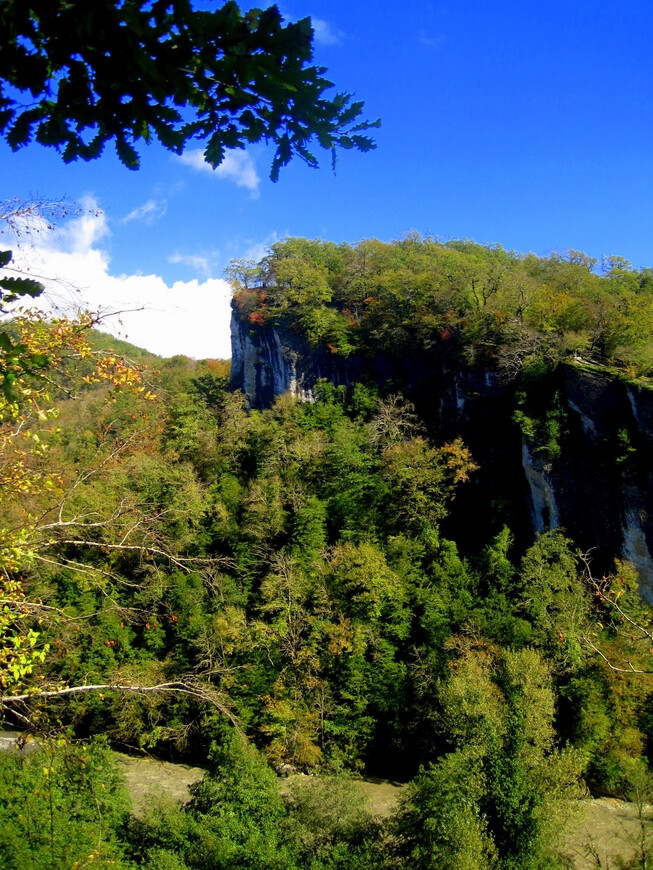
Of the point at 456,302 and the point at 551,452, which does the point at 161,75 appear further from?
the point at 456,302

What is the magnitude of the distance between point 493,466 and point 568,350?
6.13m

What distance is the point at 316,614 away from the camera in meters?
20.3

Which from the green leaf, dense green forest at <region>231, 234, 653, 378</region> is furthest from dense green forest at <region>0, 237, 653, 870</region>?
the green leaf

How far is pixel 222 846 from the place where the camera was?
11531 mm

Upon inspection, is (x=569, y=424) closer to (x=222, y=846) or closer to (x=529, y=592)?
(x=529, y=592)

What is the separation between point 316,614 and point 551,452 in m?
11.0

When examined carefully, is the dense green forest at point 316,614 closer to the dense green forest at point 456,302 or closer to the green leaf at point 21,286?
the dense green forest at point 456,302

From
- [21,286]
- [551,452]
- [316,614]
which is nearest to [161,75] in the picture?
[21,286]

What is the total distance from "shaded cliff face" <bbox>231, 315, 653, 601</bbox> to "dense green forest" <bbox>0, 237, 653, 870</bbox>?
0.90 meters

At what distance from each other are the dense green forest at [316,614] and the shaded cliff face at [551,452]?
2.96ft

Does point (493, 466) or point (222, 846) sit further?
point (493, 466)

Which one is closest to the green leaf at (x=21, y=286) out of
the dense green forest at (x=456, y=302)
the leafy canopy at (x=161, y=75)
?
the leafy canopy at (x=161, y=75)

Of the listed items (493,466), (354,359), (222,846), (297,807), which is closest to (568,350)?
(493,466)

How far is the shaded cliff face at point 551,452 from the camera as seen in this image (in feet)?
66.3
